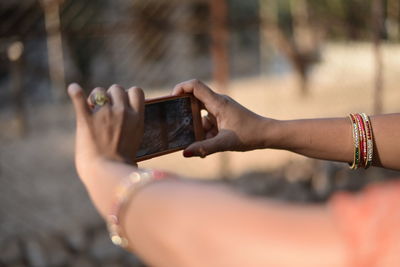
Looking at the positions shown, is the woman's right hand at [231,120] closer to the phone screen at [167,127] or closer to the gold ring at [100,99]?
the phone screen at [167,127]

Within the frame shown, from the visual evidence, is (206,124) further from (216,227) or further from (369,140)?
(216,227)

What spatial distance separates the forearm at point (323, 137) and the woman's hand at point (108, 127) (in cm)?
39

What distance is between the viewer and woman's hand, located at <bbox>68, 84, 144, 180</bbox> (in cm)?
89

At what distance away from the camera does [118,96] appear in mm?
969

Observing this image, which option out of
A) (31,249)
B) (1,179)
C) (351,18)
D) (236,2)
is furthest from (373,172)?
(236,2)

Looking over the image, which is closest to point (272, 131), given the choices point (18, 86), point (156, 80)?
point (18, 86)

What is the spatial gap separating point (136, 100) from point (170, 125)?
10.5 inches

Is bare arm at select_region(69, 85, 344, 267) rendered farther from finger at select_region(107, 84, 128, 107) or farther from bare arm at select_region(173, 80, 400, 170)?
bare arm at select_region(173, 80, 400, 170)

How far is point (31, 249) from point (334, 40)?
8.34 meters

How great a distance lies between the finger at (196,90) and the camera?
1.24 m

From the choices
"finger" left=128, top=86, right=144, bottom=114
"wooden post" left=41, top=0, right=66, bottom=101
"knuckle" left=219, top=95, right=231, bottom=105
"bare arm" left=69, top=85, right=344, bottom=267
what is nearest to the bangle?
"bare arm" left=69, top=85, right=344, bottom=267

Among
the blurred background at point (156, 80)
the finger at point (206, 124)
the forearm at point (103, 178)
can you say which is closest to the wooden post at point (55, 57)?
the blurred background at point (156, 80)

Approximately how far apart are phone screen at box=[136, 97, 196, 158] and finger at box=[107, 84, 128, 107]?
0.19 m

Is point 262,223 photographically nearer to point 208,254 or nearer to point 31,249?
point 208,254
